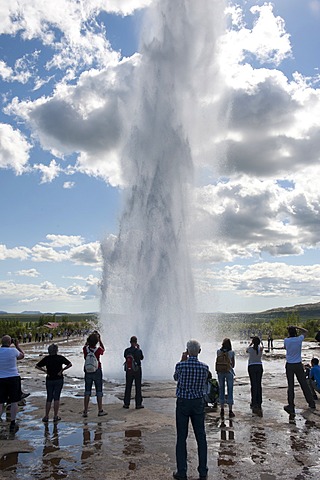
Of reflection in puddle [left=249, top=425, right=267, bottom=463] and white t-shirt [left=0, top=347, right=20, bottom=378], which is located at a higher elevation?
white t-shirt [left=0, top=347, right=20, bottom=378]

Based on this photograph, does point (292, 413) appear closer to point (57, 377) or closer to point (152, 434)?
point (152, 434)

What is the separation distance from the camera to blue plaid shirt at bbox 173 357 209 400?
20.4 ft

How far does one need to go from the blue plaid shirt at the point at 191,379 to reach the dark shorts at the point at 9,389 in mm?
4144

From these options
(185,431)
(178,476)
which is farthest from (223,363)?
(178,476)

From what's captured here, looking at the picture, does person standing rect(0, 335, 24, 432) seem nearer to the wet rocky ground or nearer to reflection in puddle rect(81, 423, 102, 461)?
the wet rocky ground

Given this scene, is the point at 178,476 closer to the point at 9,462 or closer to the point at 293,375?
the point at 9,462

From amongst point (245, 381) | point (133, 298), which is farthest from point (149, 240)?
point (245, 381)

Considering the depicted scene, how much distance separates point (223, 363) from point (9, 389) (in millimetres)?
4579

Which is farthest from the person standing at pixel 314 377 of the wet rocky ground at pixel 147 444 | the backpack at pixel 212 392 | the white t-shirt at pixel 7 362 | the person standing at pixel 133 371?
the white t-shirt at pixel 7 362

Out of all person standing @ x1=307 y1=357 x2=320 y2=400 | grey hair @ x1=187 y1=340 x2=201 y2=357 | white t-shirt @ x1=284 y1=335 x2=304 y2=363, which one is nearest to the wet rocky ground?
person standing @ x1=307 y1=357 x2=320 y2=400

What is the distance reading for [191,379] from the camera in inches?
246

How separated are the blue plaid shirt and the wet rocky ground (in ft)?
3.86

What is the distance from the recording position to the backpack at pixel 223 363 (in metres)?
10.2

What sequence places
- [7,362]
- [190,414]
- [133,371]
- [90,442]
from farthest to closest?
1. [133,371]
2. [7,362]
3. [90,442]
4. [190,414]
